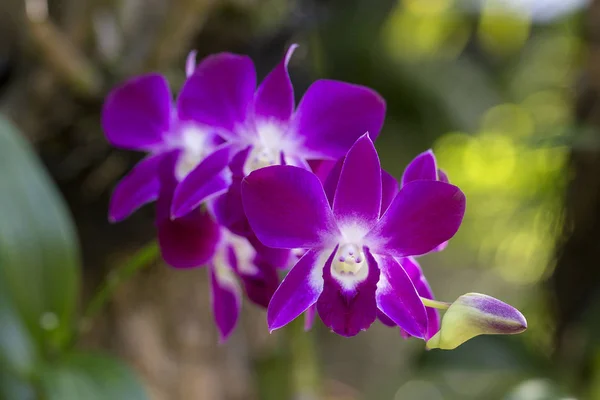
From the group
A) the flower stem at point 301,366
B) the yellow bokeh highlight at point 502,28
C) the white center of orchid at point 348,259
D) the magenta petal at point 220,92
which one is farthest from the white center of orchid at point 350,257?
the yellow bokeh highlight at point 502,28

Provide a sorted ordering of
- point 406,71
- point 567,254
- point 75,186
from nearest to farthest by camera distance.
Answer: point 75,186
point 567,254
point 406,71

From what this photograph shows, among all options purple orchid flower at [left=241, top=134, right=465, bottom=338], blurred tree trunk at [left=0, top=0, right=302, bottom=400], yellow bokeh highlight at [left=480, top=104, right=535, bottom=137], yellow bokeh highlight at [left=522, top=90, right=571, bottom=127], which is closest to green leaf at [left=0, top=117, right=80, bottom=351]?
blurred tree trunk at [left=0, top=0, right=302, bottom=400]

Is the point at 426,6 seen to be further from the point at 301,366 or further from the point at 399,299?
the point at 399,299

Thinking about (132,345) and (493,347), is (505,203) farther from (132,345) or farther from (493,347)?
(132,345)

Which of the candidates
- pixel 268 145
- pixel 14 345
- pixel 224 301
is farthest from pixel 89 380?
pixel 268 145

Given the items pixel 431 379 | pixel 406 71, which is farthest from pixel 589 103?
pixel 431 379

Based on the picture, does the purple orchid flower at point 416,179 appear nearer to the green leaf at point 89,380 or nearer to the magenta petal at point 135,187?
the magenta petal at point 135,187
